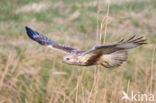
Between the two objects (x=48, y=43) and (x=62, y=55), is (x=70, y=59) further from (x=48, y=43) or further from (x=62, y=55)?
(x=62, y=55)

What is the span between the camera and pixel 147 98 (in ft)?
12.4

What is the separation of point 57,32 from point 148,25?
9.19 ft

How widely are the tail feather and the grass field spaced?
289 mm

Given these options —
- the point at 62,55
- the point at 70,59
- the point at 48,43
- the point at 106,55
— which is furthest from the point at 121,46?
Answer: the point at 62,55

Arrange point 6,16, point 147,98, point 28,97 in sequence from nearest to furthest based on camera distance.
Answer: point 147,98 → point 28,97 → point 6,16

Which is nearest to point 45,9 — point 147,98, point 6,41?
point 6,41

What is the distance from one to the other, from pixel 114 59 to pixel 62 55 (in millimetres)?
4315

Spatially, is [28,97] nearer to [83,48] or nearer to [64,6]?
[83,48]

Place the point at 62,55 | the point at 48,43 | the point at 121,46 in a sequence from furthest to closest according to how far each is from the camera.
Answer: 1. the point at 62,55
2. the point at 48,43
3. the point at 121,46

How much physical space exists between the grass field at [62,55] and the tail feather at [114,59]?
0.29m

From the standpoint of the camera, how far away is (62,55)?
689 cm

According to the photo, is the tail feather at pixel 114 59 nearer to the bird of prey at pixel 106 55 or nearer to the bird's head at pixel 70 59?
the bird of prey at pixel 106 55

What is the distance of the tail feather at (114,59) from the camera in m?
2.58

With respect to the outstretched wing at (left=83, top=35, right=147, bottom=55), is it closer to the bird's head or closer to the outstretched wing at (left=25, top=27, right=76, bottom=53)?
the bird's head
